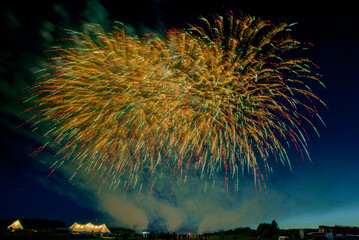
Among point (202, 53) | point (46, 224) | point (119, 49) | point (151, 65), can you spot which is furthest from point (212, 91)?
point (46, 224)

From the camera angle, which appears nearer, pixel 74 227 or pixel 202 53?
pixel 202 53

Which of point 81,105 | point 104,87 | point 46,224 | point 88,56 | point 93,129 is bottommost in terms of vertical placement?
point 46,224

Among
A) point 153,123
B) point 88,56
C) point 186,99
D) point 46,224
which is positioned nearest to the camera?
point 88,56

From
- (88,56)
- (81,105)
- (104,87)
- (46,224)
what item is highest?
(88,56)

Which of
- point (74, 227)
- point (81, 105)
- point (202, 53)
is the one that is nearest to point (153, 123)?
point (81, 105)

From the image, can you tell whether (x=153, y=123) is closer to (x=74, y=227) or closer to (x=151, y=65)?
(x=151, y=65)

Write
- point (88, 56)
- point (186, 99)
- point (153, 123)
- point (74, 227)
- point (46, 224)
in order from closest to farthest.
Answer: point (88, 56) < point (186, 99) < point (153, 123) < point (74, 227) < point (46, 224)

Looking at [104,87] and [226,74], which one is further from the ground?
[226,74]

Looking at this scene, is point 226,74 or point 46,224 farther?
point 46,224

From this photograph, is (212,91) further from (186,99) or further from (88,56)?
(88,56)
